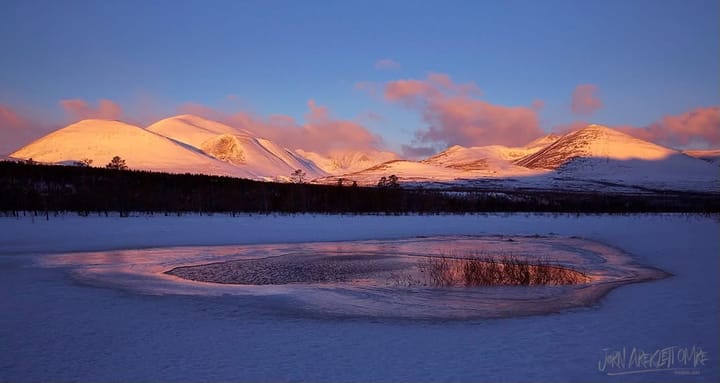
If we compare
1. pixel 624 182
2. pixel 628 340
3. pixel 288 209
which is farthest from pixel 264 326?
pixel 624 182

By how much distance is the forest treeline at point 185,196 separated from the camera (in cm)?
4497

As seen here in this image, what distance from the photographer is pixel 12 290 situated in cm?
1315

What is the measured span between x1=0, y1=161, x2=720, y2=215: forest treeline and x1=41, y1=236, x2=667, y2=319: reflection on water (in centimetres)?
2515

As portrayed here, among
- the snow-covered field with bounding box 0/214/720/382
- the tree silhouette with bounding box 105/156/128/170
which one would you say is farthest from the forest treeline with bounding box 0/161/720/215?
the snow-covered field with bounding box 0/214/720/382

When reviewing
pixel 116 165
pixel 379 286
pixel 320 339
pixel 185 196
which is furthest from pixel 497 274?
pixel 116 165

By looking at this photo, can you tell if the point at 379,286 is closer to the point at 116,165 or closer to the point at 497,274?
the point at 497,274

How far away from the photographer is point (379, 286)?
14.7m

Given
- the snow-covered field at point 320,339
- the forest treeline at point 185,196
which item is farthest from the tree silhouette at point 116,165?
the snow-covered field at point 320,339

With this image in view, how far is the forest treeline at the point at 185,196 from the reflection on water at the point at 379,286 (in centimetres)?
2515

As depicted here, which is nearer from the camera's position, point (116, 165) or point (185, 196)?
point (185, 196)

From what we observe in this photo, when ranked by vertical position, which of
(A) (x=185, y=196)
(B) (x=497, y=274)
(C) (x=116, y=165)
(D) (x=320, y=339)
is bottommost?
(D) (x=320, y=339)

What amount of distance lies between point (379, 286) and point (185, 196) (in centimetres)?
4342

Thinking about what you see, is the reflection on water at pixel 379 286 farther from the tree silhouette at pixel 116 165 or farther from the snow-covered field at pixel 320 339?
the tree silhouette at pixel 116 165

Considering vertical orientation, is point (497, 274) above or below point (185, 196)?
below
